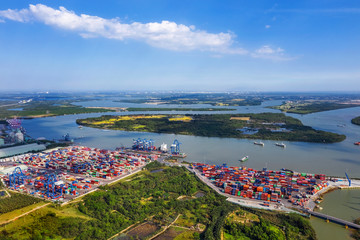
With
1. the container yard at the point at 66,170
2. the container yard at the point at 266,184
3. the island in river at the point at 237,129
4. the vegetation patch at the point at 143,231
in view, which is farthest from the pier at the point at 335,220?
the island in river at the point at 237,129

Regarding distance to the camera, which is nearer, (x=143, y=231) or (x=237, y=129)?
(x=143, y=231)

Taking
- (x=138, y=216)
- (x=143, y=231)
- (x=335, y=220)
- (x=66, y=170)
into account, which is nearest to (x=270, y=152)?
(x=335, y=220)

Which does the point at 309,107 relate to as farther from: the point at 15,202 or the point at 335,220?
the point at 15,202

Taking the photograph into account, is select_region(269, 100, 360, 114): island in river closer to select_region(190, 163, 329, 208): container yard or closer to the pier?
select_region(190, 163, 329, 208): container yard

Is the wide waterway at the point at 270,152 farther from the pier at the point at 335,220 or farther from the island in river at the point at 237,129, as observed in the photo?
the island in river at the point at 237,129

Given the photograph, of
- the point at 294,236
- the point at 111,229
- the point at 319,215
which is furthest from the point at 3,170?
the point at 319,215
